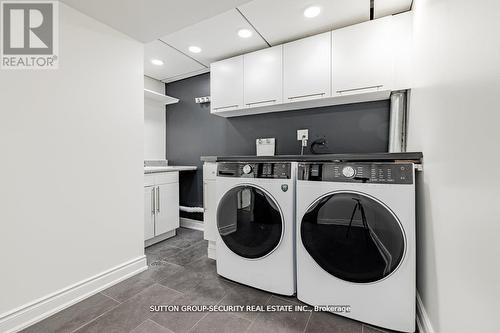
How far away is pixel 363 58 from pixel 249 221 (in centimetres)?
169

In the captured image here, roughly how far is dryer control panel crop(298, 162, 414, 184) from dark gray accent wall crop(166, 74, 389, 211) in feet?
3.58

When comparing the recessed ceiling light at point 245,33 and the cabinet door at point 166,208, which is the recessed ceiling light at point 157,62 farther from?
the cabinet door at point 166,208

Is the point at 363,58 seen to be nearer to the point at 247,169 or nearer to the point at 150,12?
the point at 247,169

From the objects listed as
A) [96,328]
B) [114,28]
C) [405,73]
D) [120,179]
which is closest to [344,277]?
[96,328]

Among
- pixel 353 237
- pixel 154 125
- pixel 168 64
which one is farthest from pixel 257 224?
pixel 154 125

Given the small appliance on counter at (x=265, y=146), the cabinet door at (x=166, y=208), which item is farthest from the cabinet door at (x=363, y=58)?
the cabinet door at (x=166, y=208)

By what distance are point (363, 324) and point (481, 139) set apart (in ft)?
3.76

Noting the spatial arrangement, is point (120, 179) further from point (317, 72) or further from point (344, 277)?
point (317, 72)

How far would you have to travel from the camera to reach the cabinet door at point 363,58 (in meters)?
1.81

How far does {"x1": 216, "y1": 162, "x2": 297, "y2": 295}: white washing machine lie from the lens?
1451 millimetres

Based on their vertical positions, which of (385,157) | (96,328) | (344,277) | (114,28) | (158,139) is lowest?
(96,328)

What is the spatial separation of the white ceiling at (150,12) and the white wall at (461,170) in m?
1.23

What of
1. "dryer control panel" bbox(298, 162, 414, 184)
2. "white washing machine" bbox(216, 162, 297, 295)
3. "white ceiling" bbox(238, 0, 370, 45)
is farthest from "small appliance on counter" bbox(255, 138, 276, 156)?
"dryer control panel" bbox(298, 162, 414, 184)

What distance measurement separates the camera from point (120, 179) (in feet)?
5.84
